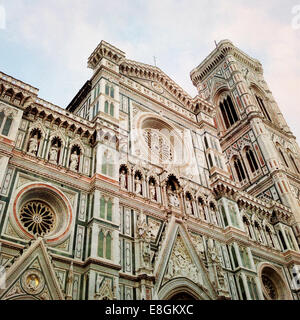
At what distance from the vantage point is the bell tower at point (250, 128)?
27.3 m

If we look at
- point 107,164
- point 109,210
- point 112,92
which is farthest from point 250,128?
point 109,210

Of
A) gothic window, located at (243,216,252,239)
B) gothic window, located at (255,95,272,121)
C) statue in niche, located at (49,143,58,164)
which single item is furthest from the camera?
gothic window, located at (255,95,272,121)

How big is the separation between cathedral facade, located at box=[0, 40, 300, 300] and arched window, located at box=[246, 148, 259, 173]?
2991 millimetres

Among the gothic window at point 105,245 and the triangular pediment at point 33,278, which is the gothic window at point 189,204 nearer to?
the gothic window at point 105,245

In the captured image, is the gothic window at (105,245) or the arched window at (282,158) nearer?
the gothic window at (105,245)

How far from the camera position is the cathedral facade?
1196 cm

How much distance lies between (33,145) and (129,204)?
4601 millimetres

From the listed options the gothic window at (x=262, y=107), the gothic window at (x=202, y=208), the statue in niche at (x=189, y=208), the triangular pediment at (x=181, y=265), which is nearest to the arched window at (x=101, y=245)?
the triangular pediment at (x=181, y=265)

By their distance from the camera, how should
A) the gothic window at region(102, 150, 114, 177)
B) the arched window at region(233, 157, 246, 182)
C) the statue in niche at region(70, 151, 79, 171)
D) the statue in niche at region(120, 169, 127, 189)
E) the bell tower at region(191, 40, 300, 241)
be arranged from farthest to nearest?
the arched window at region(233, 157, 246, 182), the bell tower at region(191, 40, 300, 241), the statue in niche at region(120, 169, 127, 189), the gothic window at region(102, 150, 114, 177), the statue in niche at region(70, 151, 79, 171)

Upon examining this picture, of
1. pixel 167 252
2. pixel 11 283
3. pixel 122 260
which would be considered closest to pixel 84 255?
pixel 122 260

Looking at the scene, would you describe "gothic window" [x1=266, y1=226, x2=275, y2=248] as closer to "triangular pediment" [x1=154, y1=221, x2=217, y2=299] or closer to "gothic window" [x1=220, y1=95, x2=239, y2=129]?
"triangular pediment" [x1=154, y1=221, x2=217, y2=299]

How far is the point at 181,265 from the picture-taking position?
15.1 meters

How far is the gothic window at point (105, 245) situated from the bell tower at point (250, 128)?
14909 millimetres

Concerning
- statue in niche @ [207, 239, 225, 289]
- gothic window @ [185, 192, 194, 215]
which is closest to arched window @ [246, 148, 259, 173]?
gothic window @ [185, 192, 194, 215]
